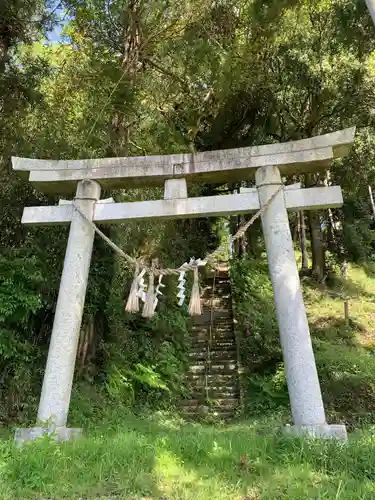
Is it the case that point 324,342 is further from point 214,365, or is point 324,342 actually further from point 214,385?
point 214,385

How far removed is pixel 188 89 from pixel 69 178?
6.32 meters

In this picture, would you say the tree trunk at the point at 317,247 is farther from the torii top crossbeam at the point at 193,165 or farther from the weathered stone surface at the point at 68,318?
the weathered stone surface at the point at 68,318

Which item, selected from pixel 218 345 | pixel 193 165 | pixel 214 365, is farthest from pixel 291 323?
pixel 218 345

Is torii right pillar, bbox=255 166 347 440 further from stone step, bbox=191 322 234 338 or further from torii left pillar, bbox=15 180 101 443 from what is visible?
stone step, bbox=191 322 234 338

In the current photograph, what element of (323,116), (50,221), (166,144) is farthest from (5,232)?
(323,116)

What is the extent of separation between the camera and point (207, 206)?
233 inches

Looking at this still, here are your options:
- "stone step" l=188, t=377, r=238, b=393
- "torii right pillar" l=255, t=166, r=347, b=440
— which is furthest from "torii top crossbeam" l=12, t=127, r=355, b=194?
"stone step" l=188, t=377, r=238, b=393

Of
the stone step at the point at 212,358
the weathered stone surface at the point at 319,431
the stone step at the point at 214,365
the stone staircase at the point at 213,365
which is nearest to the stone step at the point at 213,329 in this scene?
the stone staircase at the point at 213,365

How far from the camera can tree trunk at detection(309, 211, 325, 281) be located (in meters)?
15.7

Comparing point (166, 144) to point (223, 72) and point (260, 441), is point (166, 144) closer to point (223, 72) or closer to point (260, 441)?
point (223, 72)

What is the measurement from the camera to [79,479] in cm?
370

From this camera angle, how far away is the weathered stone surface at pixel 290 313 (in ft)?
16.2

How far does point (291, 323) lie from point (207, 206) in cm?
187

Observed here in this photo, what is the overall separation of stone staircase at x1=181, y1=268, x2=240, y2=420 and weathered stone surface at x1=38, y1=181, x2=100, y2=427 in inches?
151
